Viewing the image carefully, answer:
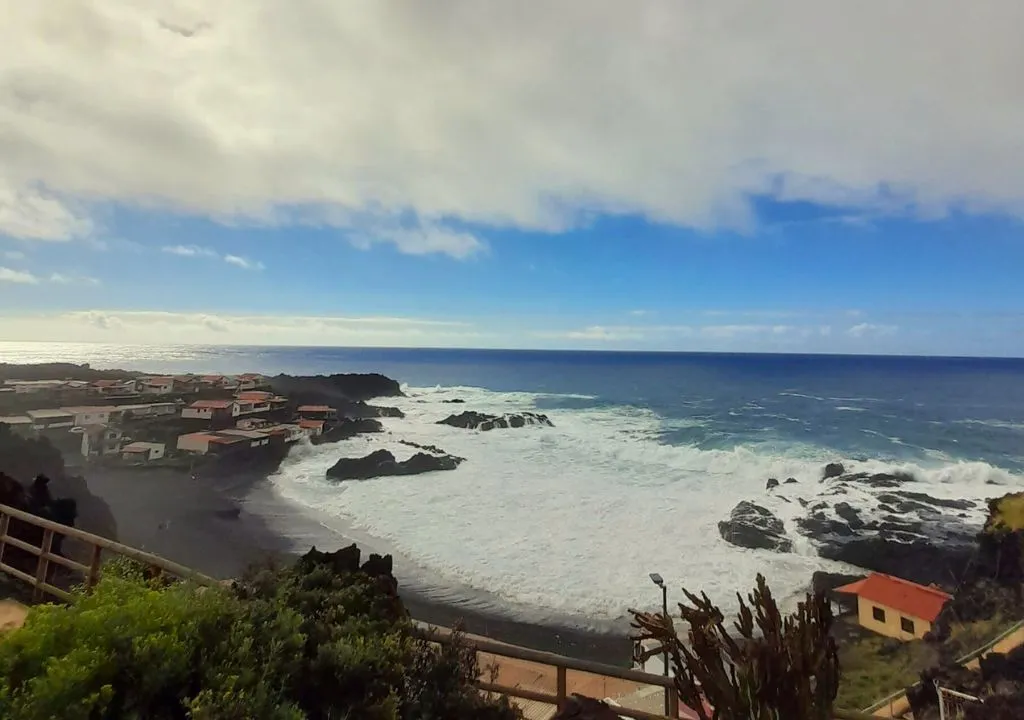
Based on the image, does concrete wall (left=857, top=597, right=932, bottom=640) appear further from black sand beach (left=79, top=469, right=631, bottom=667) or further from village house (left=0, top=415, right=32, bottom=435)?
village house (left=0, top=415, right=32, bottom=435)

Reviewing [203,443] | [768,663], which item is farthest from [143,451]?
[768,663]

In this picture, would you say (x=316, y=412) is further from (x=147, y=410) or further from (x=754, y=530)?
(x=754, y=530)

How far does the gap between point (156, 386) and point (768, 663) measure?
11799 mm

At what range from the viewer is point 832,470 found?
12.8 meters

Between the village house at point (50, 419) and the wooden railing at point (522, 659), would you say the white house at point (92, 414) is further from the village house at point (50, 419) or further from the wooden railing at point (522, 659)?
the wooden railing at point (522, 659)

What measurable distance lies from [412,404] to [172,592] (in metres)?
14.1

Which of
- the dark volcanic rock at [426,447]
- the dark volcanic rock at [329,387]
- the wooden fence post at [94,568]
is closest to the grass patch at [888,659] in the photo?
the wooden fence post at [94,568]

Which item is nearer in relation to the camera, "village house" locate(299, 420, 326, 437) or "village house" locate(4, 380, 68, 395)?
"village house" locate(4, 380, 68, 395)

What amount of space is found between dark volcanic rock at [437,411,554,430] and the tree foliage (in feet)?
41.0

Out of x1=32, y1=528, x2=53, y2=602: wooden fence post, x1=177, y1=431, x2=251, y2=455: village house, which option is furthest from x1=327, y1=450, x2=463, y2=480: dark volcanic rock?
x1=32, y1=528, x2=53, y2=602: wooden fence post

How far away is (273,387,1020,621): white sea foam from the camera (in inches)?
321

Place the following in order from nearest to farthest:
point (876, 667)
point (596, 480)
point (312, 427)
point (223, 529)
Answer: point (876, 667) → point (223, 529) → point (312, 427) → point (596, 480)

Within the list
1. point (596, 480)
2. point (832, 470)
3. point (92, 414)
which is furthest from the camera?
point (832, 470)

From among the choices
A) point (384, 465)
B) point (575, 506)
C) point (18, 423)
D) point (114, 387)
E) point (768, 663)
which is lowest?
point (575, 506)
